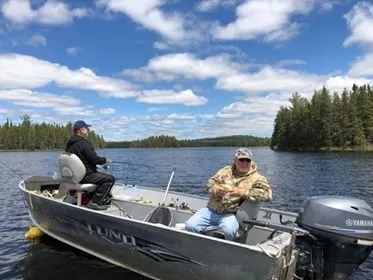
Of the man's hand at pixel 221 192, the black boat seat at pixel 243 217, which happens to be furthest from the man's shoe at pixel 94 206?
the man's hand at pixel 221 192

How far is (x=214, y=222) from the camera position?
586 cm

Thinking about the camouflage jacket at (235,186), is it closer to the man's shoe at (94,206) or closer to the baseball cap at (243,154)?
the baseball cap at (243,154)

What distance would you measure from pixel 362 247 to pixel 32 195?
6709 millimetres

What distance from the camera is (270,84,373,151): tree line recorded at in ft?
220

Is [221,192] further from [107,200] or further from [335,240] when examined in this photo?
[107,200]

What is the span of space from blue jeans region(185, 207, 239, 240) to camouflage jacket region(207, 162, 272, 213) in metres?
0.09

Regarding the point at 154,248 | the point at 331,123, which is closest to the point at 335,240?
the point at 154,248

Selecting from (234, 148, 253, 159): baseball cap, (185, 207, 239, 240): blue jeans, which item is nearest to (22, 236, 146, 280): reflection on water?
(185, 207, 239, 240): blue jeans

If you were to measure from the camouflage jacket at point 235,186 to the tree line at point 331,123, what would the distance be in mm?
66235

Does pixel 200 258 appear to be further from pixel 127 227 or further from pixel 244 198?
pixel 127 227

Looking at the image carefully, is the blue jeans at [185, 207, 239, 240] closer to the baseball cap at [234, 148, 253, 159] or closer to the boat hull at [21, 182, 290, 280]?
the boat hull at [21, 182, 290, 280]

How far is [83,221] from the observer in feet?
23.8

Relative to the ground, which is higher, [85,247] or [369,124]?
[369,124]

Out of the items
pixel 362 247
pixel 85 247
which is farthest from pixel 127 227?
pixel 362 247
